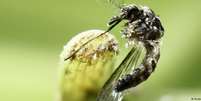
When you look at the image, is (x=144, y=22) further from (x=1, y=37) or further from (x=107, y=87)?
(x=1, y=37)

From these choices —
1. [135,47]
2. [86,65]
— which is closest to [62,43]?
[86,65]

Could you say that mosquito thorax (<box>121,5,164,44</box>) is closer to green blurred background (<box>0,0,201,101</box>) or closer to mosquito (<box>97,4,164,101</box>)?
mosquito (<box>97,4,164,101</box>)

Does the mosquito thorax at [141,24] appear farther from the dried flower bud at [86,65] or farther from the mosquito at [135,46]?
the dried flower bud at [86,65]

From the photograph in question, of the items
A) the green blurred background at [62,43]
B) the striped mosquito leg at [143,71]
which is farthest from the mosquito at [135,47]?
the green blurred background at [62,43]

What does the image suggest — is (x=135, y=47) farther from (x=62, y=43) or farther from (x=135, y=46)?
(x=62, y=43)

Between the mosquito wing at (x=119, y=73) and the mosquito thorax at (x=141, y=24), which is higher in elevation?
the mosquito thorax at (x=141, y=24)

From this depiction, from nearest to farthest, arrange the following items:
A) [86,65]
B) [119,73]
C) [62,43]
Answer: [119,73], [86,65], [62,43]
